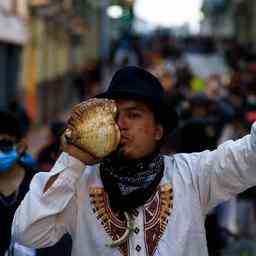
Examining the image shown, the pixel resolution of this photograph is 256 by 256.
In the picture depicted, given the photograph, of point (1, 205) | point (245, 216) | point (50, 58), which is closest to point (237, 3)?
point (50, 58)

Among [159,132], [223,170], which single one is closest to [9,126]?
[159,132]

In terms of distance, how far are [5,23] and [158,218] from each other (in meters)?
16.3

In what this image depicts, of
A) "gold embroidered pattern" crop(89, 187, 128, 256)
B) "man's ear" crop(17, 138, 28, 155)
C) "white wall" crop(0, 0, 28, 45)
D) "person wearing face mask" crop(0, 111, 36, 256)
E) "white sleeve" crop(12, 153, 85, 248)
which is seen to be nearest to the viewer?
"white sleeve" crop(12, 153, 85, 248)

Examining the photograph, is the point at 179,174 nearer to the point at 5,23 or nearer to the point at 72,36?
the point at 5,23

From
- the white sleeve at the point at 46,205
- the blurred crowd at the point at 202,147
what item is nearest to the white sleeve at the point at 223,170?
the white sleeve at the point at 46,205

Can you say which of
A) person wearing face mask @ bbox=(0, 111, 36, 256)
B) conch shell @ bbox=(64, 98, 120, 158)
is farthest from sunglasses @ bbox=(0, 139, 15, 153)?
conch shell @ bbox=(64, 98, 120, 158)

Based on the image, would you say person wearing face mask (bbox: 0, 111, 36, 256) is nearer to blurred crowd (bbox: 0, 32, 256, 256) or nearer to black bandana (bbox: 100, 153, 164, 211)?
blurred crowd (bbox: 0, 32, 256, 256)

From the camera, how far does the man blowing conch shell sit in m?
3.17

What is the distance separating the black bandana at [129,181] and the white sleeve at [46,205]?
15cm

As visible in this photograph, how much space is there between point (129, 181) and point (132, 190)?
1.4 inches

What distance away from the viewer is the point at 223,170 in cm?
328

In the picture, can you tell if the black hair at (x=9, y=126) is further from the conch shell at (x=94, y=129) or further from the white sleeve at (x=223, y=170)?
the conch shell at (x=94, y=129)

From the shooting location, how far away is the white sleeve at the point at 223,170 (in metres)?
3.23

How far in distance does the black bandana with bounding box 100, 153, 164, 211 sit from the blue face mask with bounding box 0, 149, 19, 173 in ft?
4.46
